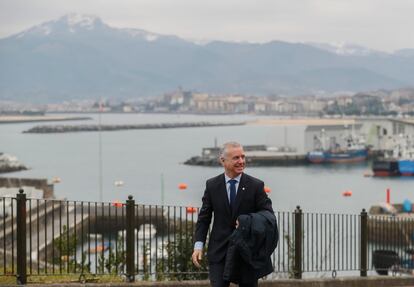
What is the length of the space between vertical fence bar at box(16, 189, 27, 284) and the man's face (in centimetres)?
313

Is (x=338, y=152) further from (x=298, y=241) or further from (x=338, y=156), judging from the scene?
(x=298, y=241)

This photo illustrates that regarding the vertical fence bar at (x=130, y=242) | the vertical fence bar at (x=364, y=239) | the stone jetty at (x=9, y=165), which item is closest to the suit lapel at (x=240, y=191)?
the vertical fence bar at (x=130, y=242)

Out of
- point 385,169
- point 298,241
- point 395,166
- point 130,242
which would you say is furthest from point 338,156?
point 130,242

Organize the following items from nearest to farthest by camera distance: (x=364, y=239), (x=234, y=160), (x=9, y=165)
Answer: (x=234, y=160)
(x=364, y=239)
(x=9, y=165)

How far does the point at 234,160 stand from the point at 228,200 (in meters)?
0.28

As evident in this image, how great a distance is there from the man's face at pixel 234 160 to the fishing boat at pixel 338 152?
101097 mm

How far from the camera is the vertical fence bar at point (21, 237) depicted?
7.79 metres

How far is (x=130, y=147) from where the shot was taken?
130500 millimetres

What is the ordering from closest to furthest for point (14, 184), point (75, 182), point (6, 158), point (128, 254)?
point (128, 254), point (14, 184), point (75, 182), point (6, 158)

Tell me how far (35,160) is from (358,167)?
40094 millimetres

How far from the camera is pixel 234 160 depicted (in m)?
5.17

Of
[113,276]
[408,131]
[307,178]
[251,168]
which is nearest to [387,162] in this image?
[307,178]

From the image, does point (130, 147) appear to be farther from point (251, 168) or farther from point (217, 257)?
point (217, 257)

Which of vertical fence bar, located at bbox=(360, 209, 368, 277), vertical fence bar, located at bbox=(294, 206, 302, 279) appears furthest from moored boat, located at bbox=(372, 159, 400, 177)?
vertical fence bar, located at bbox=(294, 206, 302, 279)
